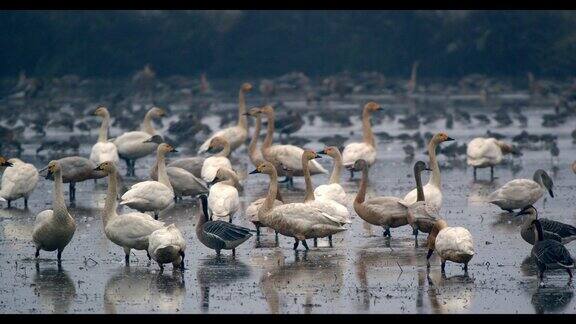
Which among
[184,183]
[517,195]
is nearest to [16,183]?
[184,183]

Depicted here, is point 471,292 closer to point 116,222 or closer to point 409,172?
point 116,222

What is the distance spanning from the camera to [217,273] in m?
12.0

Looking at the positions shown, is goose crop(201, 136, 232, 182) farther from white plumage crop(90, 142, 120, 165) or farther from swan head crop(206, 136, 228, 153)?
white plumage crop(90, 142, 120, 165)

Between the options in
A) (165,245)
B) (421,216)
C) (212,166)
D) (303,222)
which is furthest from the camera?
(212,166)

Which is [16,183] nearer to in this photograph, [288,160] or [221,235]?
[288,160]

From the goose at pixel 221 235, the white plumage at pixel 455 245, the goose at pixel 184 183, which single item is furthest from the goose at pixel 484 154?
the white plumage at pixel 455 245

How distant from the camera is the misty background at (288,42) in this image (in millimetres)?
50719

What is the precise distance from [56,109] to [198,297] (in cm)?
2740

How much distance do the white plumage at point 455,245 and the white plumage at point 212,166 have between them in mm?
6444

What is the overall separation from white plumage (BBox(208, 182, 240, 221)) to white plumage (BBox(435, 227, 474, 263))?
349 centimetres

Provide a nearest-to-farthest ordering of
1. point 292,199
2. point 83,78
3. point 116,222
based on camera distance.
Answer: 1. point 116,222
2. point 292,199
3. point 83,78

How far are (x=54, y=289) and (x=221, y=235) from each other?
6.93ft

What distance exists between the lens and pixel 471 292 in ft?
35.7
